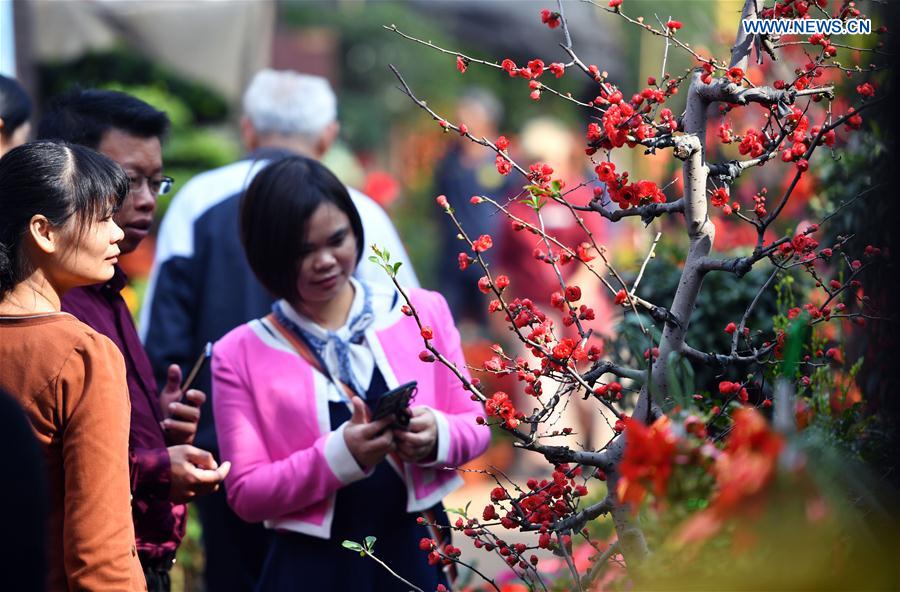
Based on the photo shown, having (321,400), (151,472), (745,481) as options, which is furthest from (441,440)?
(745,481)

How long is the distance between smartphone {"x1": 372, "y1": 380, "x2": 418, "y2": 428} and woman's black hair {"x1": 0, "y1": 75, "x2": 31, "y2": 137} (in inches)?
63.2

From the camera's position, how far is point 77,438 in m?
2.04

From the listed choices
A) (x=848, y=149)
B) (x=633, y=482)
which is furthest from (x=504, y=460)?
(x=633, y=482)

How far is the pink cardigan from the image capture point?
271 cm

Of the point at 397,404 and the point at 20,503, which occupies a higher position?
the point at 397,404

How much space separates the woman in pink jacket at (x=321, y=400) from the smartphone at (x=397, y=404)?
0.04 meters

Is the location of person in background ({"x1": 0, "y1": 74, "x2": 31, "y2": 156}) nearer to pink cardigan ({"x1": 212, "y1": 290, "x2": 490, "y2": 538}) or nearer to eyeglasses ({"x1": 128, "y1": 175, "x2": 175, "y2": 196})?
eyeglasses ({"x1": 128, "y1": 175, "x2": 175, "y2": 196})

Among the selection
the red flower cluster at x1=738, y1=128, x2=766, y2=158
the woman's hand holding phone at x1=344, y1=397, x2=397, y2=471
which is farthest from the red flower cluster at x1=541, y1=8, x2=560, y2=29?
the woman's hand holding phone at x1=344, y1=397, x2=397, y2=471

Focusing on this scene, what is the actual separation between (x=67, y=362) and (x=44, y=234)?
0.94ft

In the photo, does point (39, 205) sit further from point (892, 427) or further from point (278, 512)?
point (892, 427)

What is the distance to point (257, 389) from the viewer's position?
281 cm

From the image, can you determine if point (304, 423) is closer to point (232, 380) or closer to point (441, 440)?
point (232, 380)

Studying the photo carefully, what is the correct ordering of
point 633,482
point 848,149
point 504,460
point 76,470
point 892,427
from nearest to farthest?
point 633,482
point 892,427
point 76,470
point 848,149
point 504,460

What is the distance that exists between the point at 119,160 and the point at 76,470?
1.13 m
